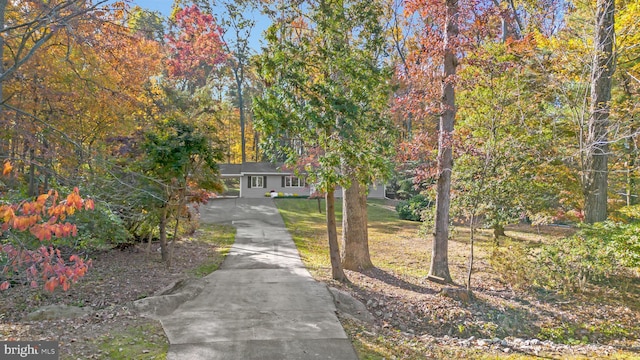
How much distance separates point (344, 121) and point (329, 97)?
560mm

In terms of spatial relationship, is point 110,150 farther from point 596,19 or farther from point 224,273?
point 596,19

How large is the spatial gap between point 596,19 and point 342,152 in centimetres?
879

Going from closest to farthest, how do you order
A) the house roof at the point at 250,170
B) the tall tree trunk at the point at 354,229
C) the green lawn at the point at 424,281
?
the green lawn at the point at 424,281
the tall tree trunk at the point at 354,229
the house roof at the point at 250,170

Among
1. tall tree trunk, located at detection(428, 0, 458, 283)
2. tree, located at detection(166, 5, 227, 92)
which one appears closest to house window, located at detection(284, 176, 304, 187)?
tree, located at detection(166, 5, 227, 92)

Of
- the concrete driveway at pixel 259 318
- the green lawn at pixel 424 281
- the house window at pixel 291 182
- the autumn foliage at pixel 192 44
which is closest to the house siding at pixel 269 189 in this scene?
the house window at pixel 291 182

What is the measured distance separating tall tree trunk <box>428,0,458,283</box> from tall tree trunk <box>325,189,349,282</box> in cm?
285

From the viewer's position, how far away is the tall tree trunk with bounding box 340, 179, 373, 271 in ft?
34.3

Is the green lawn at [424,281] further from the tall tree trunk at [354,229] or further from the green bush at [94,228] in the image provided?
the green bush at [94,228]

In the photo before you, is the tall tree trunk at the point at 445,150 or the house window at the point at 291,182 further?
the house window at the point at 291,182

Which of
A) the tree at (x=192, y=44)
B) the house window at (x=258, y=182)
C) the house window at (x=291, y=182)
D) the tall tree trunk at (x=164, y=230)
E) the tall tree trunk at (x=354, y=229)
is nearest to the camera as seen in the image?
the tall tree trunk at (x=164, y=230)

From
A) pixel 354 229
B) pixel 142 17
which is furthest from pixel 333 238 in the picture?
pixel 142 17

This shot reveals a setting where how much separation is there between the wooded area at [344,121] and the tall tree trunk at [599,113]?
0.04 metres

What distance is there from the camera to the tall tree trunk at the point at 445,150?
9578 millimetres

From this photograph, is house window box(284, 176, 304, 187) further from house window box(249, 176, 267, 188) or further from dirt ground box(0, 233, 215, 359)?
dirt ground box(0, 233, 215, 359)
